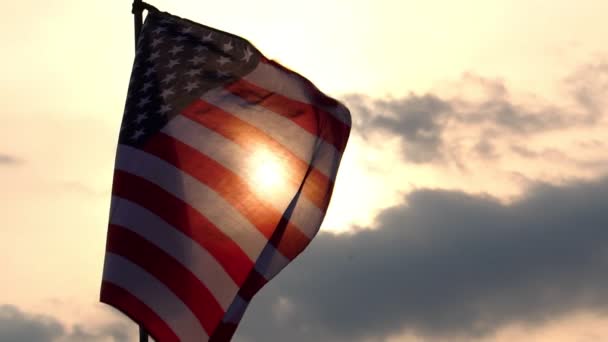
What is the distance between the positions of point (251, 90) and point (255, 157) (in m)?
1.56

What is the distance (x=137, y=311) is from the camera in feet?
90.4

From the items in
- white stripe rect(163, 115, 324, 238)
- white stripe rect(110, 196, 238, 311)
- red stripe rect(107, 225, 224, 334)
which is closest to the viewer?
red stripe rect(107, 225, 224, 334)

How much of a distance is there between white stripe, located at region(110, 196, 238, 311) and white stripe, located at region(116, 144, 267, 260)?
61 cm

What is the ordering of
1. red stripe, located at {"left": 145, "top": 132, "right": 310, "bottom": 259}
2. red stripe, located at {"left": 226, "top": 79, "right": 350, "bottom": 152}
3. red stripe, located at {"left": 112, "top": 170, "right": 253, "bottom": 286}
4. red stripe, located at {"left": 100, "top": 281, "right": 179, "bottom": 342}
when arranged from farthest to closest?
red stripe, located at {"left": 226, "top": 79, "right": 350, "bottom": 152}, red stripe, located at {"left": 145, "top": 132, "right": 310, "bottom": 259}, red stripe, located at {"left": 112, "top": 170, "right": 253, "bottom": 286}, red stripe, located at {"left": 100, "top": 281, "right": 179, "bottom": 342}

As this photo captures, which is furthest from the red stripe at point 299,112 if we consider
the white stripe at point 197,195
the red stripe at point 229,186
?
the white stripe at point 197,195

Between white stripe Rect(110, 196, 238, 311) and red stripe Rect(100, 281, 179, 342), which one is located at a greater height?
white stripe Rect(110, 196, 238, 311)

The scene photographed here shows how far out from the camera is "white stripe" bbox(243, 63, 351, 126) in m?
30.1

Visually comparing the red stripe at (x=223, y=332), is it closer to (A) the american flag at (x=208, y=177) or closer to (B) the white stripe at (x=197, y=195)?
(A) the american flag at (x=208, y=177)

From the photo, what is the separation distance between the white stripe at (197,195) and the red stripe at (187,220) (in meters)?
0.10

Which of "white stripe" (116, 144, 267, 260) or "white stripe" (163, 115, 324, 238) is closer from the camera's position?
"white stripe" (116, 144, 267, 260)

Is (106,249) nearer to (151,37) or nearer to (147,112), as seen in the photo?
(147,112)

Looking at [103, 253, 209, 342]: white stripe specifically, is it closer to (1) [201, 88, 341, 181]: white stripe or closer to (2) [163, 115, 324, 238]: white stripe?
(2) [163, 115, 324, 238]: white stripe

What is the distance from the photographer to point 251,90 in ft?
98.8

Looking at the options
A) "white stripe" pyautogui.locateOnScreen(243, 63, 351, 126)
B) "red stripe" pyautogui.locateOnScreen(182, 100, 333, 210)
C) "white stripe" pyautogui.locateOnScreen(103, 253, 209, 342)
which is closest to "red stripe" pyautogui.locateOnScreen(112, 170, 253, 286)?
"white stripe" pyautogui.locateOnScreen(103, 253, 209, 342)
